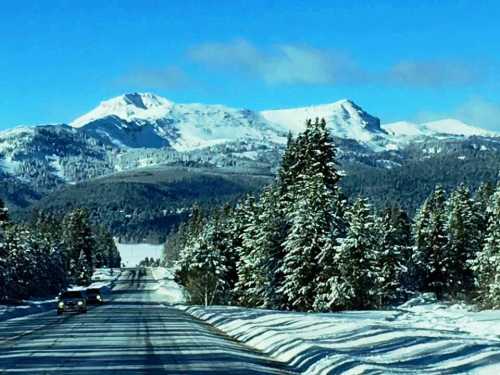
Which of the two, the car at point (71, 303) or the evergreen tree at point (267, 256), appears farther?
the evergreen tree at point (267, 256)

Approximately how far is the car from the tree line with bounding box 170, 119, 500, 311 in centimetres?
1379

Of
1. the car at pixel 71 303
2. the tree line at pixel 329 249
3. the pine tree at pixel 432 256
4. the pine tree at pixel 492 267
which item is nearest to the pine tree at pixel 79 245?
the tree line at pixel 329 249

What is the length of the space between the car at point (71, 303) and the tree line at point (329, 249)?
13.8 m

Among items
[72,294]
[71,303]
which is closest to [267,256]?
[72,294]

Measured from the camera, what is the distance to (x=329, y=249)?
Result: 48.1 metres

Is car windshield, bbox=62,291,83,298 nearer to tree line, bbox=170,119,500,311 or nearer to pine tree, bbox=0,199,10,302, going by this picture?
tree line, bbox=170,119,500,311

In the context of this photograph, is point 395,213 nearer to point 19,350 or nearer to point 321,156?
point 321,156

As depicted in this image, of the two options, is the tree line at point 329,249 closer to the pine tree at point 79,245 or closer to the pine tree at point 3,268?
the pine tree at point 3,268

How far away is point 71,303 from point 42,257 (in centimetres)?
4544

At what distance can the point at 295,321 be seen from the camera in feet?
104

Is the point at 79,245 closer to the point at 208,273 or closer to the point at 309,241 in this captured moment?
the point at 208,273

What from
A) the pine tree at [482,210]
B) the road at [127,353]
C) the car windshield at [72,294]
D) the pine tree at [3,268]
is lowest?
the road at [127,353]

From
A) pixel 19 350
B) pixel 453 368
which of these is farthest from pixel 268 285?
pixel 453 368

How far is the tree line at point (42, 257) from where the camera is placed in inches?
2889
